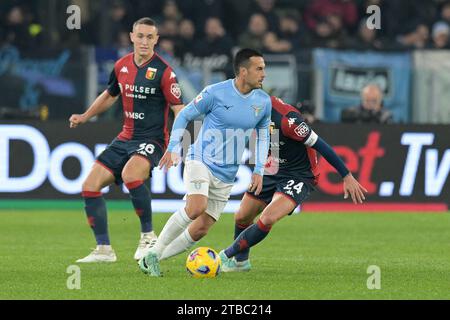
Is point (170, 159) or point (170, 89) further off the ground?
point (170, 89)

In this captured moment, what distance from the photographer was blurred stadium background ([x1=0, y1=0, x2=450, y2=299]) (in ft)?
36.4

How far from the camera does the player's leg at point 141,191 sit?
40.3ft

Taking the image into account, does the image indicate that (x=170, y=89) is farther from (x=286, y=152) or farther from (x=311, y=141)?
(x=311, y=141)

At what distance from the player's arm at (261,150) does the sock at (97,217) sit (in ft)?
5.81

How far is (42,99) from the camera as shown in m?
20.6

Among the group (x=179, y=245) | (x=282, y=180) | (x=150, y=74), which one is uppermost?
(x=150, y=74)

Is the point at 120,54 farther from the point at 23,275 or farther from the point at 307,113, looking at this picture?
the point at 23,275

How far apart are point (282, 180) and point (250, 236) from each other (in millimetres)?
664

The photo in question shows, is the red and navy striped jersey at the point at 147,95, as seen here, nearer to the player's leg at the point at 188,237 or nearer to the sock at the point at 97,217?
the sock at the point at 97,217

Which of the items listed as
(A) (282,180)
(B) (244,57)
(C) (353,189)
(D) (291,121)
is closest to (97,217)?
(A) (282,180)

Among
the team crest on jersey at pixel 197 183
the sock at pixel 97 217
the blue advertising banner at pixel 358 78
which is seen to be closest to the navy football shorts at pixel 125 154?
the sock at pixel 97 217

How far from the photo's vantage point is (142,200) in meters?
12.4
